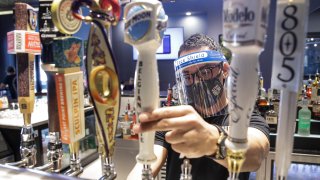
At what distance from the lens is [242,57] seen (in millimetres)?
308

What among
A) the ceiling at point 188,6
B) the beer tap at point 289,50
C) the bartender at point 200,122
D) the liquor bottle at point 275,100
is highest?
the ceiling at point 188,6

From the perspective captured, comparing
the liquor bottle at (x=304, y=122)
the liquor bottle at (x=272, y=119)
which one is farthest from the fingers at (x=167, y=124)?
the liquor bottle at (x=304, y=122)

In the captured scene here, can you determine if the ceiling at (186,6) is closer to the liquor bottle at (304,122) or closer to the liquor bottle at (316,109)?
the liquor bottle at (316,109)

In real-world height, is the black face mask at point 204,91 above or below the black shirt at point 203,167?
above

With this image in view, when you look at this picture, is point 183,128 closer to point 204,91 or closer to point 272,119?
point 204,91

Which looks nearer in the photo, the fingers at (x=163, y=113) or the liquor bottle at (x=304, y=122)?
the fingers at (x=163, y=113)

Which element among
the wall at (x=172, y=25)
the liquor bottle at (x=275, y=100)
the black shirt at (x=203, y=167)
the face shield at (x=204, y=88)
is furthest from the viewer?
the wall at (x=172, y=25)

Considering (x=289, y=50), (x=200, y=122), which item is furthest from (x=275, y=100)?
(x=289, y=50)

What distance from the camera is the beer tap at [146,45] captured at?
35cm

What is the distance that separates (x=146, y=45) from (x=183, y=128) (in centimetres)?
14

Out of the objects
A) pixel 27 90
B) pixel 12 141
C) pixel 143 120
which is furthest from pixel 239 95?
pixel 12 141

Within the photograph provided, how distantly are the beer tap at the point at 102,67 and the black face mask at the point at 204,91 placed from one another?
0.53 metres

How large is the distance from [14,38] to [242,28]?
0.42 metres

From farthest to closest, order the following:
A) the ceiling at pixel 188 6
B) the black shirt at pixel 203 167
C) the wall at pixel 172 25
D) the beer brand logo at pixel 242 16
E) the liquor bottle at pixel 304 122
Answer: the wall at pixel 172 25
the ceiling at pixel 188 6
the liquor bottle at pixel 304 122
the black shirt at pixel 203 167
the beer brand logo at pixel 242 16
